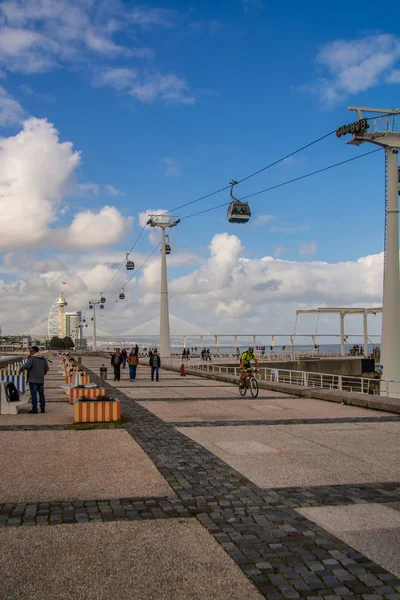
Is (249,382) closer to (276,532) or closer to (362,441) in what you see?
(362,441)

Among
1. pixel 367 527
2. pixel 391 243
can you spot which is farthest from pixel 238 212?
pixel 367 527

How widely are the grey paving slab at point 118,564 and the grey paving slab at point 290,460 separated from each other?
2420mm

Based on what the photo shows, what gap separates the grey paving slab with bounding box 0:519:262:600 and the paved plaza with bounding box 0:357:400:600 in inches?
0.6

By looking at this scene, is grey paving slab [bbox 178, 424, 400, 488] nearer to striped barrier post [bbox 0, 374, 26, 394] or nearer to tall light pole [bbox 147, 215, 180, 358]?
striped barrier post [bbox 0, 374, 26, 394]

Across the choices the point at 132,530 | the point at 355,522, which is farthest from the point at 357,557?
the point at 132,530

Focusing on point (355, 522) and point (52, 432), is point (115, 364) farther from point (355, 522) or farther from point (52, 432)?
point (355, 522)

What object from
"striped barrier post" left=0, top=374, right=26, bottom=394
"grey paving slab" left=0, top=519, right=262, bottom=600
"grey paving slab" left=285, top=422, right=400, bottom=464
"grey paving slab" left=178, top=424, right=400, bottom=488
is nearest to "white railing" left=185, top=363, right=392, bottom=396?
"grey paving slab" left=285, top=422, right=400, bottom=464

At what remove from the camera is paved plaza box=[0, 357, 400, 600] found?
→ 4.66m

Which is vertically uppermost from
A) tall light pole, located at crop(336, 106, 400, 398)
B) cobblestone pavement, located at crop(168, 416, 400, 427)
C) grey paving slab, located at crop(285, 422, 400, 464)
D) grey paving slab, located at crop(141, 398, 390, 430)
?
tall light pole, located at crop(336, 106, 400, 398)

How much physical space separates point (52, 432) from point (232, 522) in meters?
6.77

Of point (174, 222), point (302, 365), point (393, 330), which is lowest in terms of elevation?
point (302, 365)

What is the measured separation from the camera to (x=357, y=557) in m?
5.15

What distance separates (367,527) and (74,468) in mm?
4392

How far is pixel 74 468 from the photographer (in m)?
8.57
